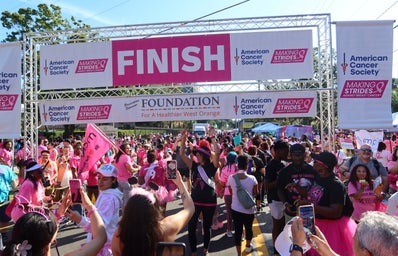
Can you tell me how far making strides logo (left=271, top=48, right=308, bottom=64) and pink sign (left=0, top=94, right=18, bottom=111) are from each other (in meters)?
7.52

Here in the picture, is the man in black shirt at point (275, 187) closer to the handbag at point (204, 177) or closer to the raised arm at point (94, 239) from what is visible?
the handbag at point (204, 177)

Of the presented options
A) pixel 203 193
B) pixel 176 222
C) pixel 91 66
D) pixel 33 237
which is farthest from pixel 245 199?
pixel 91 66

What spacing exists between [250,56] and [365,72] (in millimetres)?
3046

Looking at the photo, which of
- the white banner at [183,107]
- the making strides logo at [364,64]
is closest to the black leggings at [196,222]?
the white banner at [183,107]

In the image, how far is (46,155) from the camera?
9.00 metres

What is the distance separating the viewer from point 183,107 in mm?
9906

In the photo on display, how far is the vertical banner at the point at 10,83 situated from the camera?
9734mm

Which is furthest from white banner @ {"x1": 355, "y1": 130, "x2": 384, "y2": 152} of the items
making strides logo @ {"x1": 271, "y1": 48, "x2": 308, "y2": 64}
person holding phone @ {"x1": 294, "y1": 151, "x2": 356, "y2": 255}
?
person holding phone @ {"x1": 294, "y1": 151, "x2": 356, "y2": 255}

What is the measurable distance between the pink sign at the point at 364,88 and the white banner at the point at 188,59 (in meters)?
1.24

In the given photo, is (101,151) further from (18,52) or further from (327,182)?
(18,52)

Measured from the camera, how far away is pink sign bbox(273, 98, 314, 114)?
31.6 ft

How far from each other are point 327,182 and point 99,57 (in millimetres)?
8176

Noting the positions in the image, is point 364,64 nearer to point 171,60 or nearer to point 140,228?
point 171,60

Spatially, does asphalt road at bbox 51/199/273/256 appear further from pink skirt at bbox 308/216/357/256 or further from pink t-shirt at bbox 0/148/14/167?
pink t-shirt at bbox 0/148/14/167
